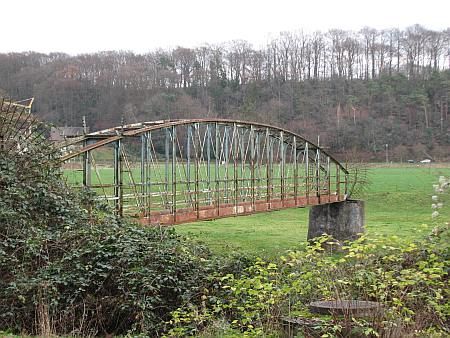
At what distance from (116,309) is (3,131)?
6600mm

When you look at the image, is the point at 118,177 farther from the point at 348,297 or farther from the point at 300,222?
the point at 300,222

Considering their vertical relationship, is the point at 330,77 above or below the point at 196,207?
above

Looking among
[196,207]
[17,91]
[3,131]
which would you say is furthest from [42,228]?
[17,91]

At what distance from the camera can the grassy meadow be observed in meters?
29.2

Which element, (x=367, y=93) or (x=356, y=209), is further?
(x=367, y=93)

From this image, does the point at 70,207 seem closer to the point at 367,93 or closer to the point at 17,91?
the point at 17,91

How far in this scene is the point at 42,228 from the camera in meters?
14.9

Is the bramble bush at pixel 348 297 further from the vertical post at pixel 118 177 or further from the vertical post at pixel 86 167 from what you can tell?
the vertical post at pixel 86 167

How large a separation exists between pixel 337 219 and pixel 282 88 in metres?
81.7

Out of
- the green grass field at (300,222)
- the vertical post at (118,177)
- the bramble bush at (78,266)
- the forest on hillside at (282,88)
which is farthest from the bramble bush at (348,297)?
the forest on hillside at (282,88)

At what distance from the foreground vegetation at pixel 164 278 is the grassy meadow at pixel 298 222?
724cm

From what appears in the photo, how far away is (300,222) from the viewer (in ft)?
135

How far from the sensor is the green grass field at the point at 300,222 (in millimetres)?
29344

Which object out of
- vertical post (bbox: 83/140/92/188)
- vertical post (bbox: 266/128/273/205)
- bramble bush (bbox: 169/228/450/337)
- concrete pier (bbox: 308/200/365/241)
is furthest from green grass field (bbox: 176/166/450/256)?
bramble bush (bbox: 169/228/450/337)
